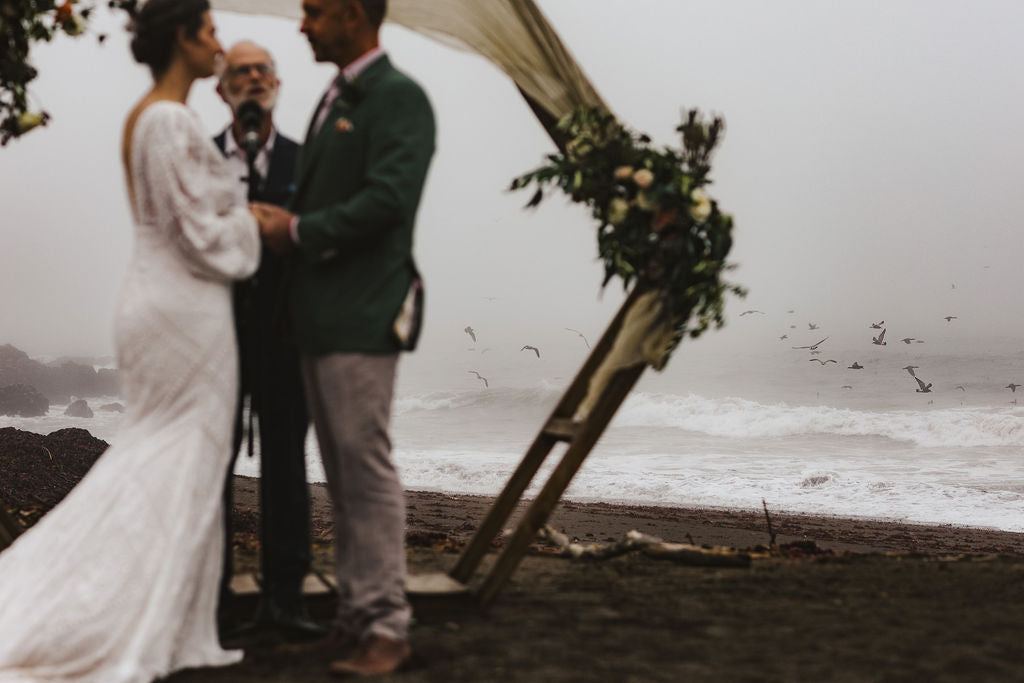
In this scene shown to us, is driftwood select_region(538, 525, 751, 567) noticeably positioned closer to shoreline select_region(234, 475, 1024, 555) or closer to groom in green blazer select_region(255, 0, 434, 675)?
groom in green blazer select_region(255, 0, 434, 675)

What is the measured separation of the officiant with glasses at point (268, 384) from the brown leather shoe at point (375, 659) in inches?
24.8

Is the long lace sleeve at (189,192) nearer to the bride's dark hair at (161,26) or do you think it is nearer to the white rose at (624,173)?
the bride's dark hair at (161,26)

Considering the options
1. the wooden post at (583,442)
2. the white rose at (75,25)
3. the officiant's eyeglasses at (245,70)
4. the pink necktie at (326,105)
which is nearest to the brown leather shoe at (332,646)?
the wooden post at (583,442)

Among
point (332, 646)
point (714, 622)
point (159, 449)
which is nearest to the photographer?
point (159, 449)

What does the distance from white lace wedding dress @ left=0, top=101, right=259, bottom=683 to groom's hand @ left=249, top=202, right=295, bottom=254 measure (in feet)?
0.13

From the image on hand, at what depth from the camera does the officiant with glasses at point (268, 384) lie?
3.70 metres

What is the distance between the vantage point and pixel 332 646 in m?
3.60

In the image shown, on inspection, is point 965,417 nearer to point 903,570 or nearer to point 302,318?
point 903,570

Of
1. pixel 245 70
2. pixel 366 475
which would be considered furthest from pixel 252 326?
pixel 245 70

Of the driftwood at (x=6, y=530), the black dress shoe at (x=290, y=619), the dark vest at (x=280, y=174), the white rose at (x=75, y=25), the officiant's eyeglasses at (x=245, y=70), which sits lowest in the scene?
the driftwood at (x=6, y=530)

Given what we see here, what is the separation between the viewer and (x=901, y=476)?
58.2ft

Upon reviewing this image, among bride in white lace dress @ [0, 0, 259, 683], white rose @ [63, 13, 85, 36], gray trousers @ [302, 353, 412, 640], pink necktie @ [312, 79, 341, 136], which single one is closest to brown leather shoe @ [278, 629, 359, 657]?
gray trousers @ [302, 353, 412, 640]

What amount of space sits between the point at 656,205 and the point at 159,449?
206cm

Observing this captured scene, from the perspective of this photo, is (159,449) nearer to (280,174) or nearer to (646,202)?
(280,174)
